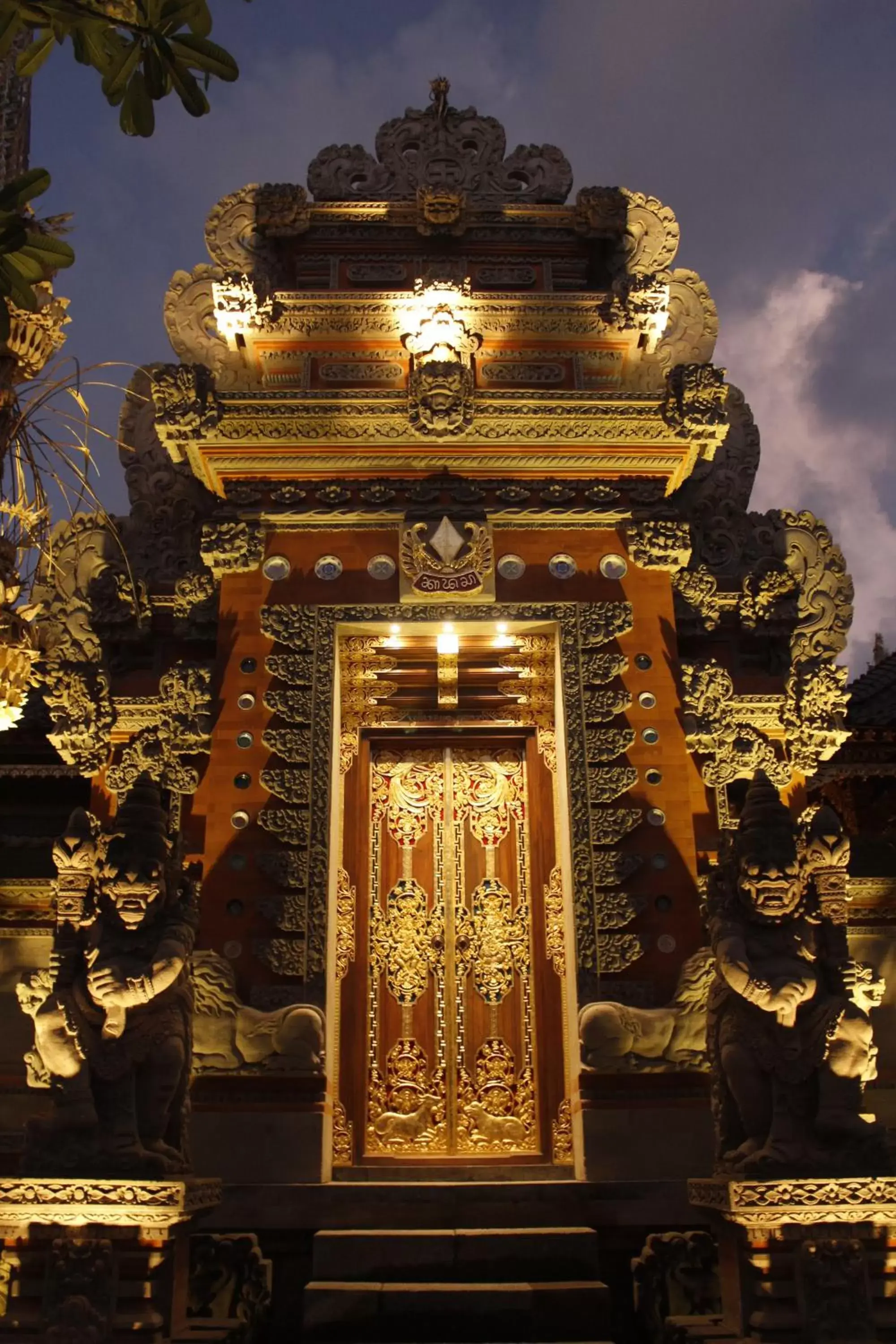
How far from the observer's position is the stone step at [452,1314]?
7.23 meters

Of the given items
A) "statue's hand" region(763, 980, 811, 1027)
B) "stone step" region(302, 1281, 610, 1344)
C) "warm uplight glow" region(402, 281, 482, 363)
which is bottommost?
"stone step" region(302, 1281, 610, 1344)

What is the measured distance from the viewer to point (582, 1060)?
364 inches

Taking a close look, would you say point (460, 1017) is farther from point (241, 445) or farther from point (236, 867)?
point (241, 445)

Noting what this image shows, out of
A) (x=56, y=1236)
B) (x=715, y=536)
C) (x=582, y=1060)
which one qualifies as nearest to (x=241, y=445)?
(x=715, y=536)

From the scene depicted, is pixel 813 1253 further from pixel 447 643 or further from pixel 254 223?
pixel 254 223

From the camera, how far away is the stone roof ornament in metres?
13.1

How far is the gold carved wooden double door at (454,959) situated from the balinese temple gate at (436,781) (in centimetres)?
3

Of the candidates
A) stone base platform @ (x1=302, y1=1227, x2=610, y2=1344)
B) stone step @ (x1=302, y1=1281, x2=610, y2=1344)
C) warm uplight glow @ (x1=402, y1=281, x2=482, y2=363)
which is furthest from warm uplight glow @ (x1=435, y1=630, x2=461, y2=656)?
stone step @ (x1=302, y1=1281, x2=610, y2=1344)

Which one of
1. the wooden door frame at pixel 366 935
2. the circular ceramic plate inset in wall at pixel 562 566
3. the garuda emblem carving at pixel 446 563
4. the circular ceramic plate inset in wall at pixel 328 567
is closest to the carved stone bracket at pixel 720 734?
the wooden door frame at pixel 366 935

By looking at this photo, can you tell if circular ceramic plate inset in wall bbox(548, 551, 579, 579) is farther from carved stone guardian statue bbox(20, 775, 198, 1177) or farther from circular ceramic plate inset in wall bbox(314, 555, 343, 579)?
carved stone guardian statue bbox(20, 775, 198, 1177)

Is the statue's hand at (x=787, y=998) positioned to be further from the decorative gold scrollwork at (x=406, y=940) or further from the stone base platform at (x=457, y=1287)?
the decorative gold scrollwork at (x=406, y=940)

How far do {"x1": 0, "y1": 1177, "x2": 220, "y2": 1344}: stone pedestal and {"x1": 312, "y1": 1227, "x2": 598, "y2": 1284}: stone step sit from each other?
129cm

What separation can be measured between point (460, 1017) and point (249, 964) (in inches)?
86.2

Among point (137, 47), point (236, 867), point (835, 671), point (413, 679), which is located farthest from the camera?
point (413, 679)
